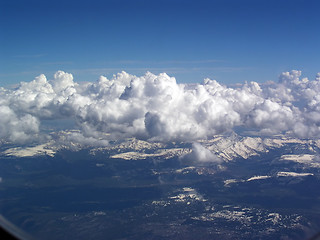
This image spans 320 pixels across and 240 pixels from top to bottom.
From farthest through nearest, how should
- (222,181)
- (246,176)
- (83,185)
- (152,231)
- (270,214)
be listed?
1. (246,176)
2. (222,181)
3. (83,185)
4. (270,214)
5. (152,231)

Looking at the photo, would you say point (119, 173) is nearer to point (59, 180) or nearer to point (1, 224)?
point (59, 180)

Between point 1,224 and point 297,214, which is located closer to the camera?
point 1,224

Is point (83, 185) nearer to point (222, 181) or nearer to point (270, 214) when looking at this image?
point (222, 181)

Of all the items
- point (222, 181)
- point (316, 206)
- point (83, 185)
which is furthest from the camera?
point (222, 181)

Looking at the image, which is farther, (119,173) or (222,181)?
(119,173)

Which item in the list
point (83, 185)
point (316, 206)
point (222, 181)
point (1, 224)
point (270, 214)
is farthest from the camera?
point (222, 181)

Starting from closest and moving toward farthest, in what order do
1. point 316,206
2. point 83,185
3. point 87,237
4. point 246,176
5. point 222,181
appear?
1. point 87,237
2. point 316,206
3. point 83,185
4. point 222,181
5. point 246,176

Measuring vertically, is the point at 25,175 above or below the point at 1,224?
below

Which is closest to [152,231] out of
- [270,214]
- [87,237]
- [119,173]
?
[87,237]

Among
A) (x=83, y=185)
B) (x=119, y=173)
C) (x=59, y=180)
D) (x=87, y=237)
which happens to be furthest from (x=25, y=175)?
(x=87, y=237)
